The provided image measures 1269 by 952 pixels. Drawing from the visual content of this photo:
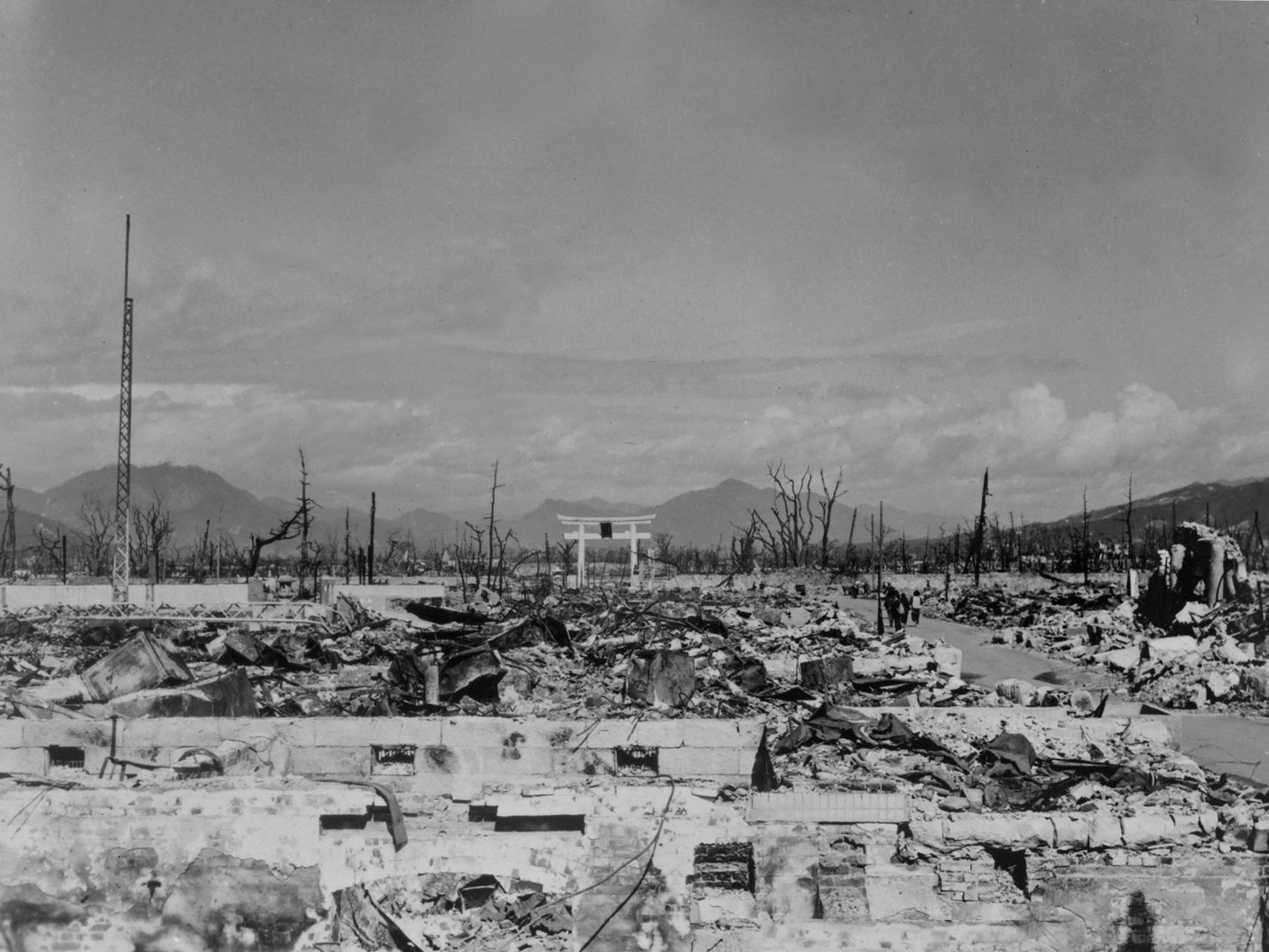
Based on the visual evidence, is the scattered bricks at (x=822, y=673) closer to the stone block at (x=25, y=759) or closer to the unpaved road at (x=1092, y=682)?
the unpaved road at (x=1092, y=682)

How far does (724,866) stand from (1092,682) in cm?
1287

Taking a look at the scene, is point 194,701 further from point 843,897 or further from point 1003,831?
point 1003,831

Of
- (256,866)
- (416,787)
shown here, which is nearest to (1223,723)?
(416,787)

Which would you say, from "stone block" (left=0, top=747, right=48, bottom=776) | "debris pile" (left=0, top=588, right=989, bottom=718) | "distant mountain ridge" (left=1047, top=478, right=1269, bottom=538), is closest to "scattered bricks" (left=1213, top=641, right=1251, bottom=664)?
"debris pile" (left=0, top=588, right=989, bottom=718)

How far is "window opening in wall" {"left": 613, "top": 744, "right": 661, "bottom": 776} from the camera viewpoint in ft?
30.2

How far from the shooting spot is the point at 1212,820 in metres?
7.68

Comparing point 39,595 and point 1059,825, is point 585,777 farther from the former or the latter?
point 39,595

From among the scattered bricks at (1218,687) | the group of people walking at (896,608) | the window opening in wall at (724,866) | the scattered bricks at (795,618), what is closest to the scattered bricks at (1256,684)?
the scattered bricks at (1218,687)

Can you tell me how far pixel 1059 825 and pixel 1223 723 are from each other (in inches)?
331

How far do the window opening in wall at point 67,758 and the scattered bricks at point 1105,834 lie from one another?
8.33m

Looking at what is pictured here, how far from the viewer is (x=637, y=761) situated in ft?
30.4

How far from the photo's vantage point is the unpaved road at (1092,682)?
466 inches

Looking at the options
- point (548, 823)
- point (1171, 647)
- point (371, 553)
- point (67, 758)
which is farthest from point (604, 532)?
point (548, 823)

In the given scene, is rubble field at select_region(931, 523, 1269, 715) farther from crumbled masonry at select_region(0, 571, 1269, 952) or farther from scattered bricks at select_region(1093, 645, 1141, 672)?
crumbled masonry at select_region(0, 571, 1269, 952)
